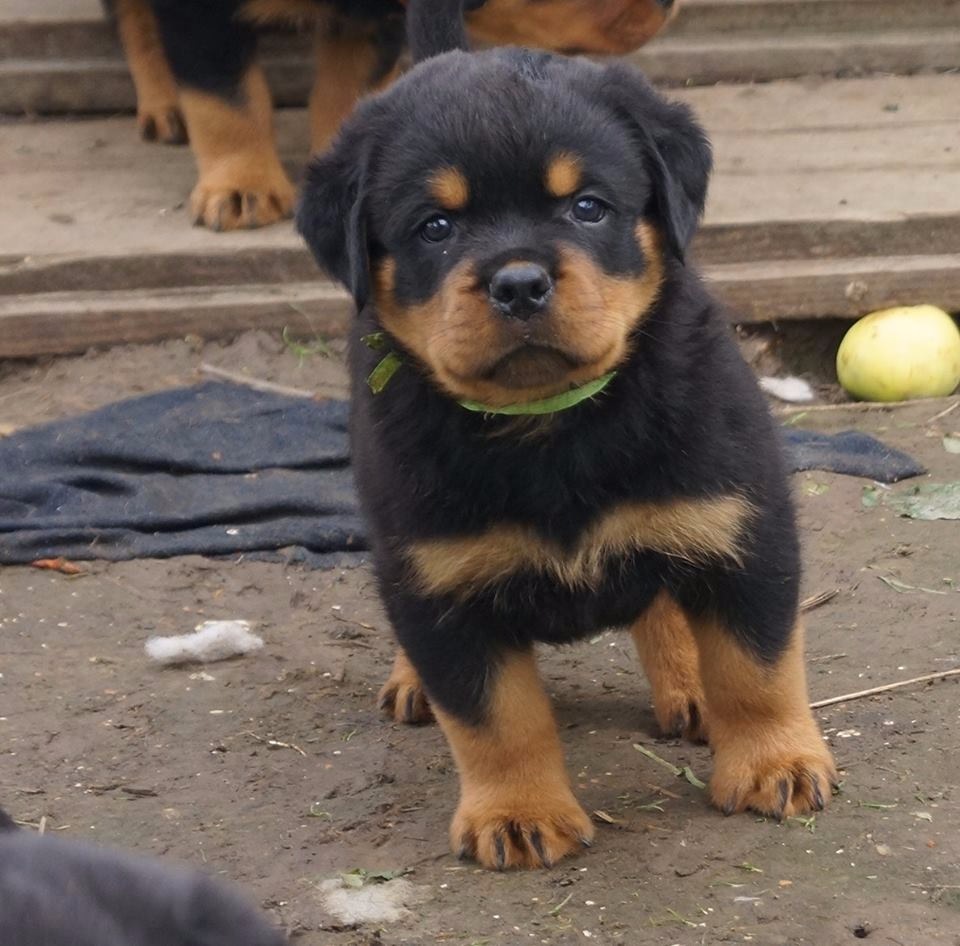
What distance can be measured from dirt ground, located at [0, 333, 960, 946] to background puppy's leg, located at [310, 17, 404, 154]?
2.02 metres

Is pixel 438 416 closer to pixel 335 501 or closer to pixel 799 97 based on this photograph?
pixel 335 501

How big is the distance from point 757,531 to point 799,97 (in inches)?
156

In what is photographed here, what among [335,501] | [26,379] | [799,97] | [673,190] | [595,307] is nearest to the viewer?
[595,307]

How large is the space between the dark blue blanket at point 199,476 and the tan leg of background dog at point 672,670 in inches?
45.4

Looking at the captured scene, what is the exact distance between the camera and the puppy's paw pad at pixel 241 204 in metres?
5.68

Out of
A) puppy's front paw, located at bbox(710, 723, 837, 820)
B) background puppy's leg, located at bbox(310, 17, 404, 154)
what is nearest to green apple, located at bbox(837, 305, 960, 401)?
background puppy's leg, located at bbox(310, 17, 404, 154)

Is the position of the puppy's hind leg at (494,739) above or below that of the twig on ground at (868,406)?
above

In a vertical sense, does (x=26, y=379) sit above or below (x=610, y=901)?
below

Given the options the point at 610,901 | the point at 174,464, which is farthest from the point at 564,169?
the point at 174,464

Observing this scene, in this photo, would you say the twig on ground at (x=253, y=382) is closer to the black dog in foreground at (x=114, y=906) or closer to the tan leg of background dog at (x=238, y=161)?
the tan leg of background dog at (x=238, y=161)

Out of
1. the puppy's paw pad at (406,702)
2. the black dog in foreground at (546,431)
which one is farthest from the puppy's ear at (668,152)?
the puppy's paw pad at (406,702)

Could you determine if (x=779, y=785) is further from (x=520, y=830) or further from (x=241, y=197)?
(x=241, y=197)

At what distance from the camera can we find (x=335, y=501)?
4727 mm

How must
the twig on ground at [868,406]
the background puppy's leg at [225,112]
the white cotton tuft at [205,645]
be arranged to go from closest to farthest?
the white cotton tuft at [205,645] → the twig on ground at [868,406] → the background puppy's leg at [225,112]
